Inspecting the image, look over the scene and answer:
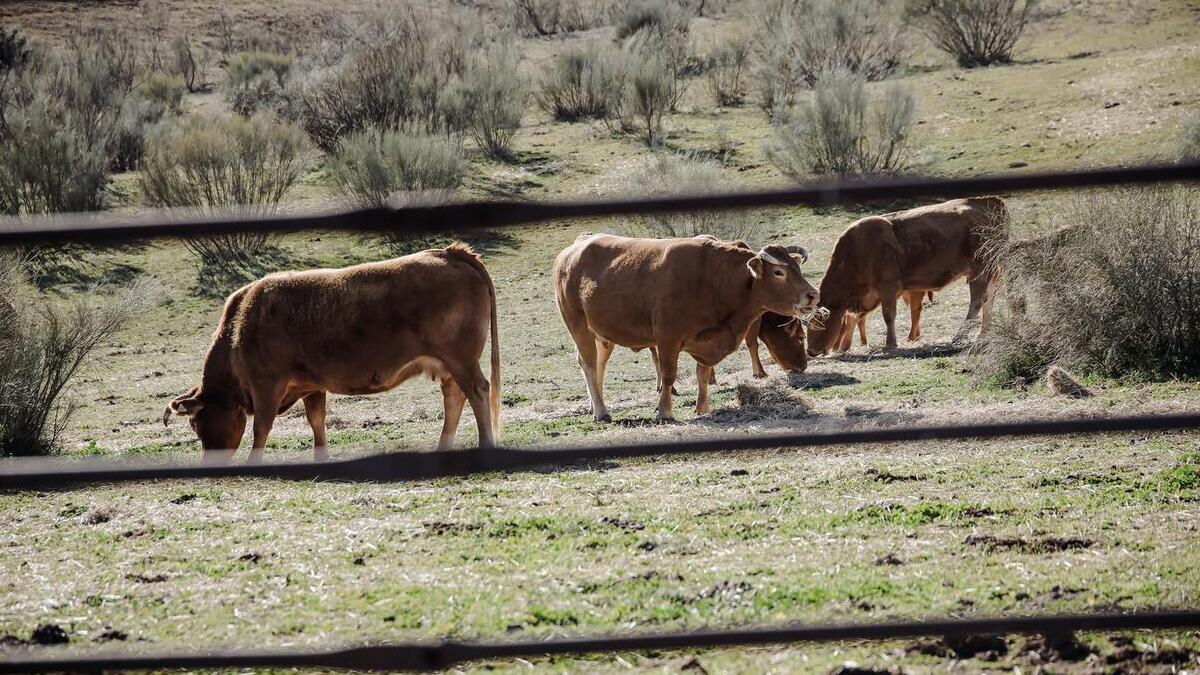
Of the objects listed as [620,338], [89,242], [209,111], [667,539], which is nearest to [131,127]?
[209,111]

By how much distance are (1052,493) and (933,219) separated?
10.3 metres

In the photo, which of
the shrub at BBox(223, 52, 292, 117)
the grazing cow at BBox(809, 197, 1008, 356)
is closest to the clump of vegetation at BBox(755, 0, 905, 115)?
the shrub at BBox(223, 52, 292, 117)

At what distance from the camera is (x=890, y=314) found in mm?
15797

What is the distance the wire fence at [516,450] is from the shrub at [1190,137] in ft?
71.2

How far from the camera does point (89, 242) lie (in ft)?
7.11

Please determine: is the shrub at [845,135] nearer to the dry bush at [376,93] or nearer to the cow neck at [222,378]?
the dry bush at [376,93]

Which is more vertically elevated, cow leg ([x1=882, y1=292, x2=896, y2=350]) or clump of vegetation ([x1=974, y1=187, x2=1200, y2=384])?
clump of vegetation ([x1=974, y1=187, x2=1200, y2=384])

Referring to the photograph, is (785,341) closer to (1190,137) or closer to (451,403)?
(451,403)

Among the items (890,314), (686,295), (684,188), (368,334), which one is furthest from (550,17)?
(368,334)

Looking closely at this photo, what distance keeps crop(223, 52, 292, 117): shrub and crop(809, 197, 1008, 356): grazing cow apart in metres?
24.6


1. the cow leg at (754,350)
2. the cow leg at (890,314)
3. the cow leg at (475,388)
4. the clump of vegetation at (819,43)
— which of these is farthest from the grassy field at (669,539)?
the clump of vegetation at (819,43)

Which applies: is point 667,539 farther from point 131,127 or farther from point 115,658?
point 131,127

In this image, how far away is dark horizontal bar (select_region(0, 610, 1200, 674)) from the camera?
2.14 meters

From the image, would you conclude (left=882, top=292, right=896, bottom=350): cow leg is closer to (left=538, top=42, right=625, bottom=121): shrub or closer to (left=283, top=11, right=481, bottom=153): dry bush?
(left=283, top=11, right=481, bottom=153): dry bush
